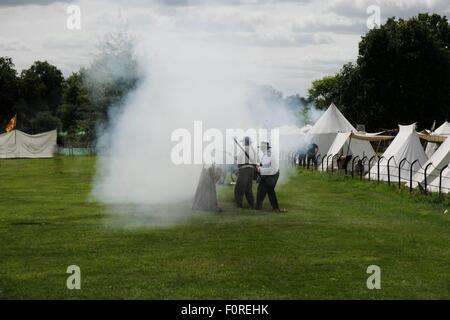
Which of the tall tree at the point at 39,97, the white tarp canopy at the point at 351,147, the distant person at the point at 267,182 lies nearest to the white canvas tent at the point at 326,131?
the white tarp canopy at the point at 351,147

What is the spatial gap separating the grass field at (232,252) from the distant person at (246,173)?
511 millimetres

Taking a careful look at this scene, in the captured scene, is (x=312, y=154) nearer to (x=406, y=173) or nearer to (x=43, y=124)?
(x=406, y=173)

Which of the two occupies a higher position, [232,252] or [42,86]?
[42,86]

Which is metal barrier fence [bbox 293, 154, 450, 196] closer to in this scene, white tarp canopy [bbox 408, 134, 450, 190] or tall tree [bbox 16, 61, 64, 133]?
white tarp canopy [bbox 408, 134, 450, 190]

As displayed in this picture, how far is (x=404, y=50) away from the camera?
7069 cm

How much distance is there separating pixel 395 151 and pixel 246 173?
14.0 m

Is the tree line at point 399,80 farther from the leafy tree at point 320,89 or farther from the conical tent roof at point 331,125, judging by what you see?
the leafy tree at point 320,89

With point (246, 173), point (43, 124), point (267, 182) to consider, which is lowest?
point (43, 124)

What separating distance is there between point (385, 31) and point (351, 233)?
5689cm

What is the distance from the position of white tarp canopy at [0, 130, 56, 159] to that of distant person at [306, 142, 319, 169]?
26.0m

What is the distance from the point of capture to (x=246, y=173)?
22.2 m

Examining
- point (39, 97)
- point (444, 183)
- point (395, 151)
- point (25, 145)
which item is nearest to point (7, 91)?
point (39, 97)

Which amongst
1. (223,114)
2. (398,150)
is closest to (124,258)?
(223,114)

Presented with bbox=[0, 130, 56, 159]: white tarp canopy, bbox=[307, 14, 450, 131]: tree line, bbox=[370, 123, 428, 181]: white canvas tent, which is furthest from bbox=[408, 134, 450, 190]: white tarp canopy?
bbox=[0, 130, 56, 159]: white tarp canopy
